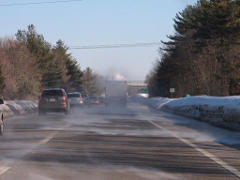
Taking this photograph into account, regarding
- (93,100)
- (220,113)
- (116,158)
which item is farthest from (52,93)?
(93,100)

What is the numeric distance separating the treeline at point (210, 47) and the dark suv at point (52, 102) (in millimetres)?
22913

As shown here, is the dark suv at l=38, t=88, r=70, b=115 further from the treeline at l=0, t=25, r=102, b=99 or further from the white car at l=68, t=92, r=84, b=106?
the treeline at l=0, t=25, r=102, b=99

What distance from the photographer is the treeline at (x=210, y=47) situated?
48594mm

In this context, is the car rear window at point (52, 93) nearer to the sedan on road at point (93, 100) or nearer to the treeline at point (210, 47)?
the treeline at point (210, 47)

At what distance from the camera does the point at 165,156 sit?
11062 millimetres

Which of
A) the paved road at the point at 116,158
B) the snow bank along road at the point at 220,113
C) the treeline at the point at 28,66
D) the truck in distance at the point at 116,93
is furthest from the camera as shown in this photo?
the treeline at the point at 28,66

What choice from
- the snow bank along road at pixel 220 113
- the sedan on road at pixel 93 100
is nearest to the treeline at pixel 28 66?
the sedan on road at pixel 93 100

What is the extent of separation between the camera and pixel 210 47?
53594 millimetres

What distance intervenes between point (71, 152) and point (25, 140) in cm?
338

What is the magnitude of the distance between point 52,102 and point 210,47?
27.6m

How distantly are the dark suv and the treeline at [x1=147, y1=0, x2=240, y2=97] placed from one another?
902 inches

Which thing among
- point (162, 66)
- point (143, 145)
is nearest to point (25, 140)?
point (143, 145)

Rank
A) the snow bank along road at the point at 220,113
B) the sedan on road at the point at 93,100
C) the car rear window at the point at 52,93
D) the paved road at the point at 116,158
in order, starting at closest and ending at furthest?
the paved road at the point at 116,158 < the snow bank along road at the point at 220,113 < the car rear window at the point at 52,93 < the sedan on road at the point at 93,100

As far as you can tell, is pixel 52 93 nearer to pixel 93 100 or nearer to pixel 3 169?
pixel 3 169
